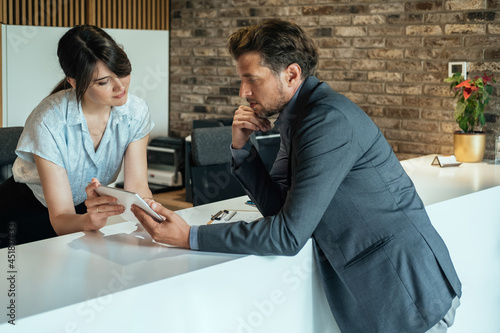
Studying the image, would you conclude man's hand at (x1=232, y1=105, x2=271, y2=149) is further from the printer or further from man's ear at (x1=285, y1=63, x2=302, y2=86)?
the printer

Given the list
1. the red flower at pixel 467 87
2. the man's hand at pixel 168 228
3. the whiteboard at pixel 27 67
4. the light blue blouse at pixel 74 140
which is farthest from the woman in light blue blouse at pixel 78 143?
the whiteboard at pixel 27 67

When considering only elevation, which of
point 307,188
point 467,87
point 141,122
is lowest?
point 307,188

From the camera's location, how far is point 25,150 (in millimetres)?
2211

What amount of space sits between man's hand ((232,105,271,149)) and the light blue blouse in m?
0.58

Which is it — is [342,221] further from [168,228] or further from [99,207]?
[99,207]

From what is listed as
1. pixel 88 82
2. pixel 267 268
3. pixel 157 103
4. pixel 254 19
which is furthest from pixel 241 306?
pixel 157 103

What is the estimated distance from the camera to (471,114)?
12.3ft

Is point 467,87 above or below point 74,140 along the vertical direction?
above

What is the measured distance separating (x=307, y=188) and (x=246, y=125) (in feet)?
1.64

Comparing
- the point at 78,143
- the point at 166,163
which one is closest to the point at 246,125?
the point at 78,143

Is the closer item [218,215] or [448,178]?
[218,215]

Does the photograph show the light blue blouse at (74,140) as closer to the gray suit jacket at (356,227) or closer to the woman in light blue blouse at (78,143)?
the woman in light blue blouse at (78,143)

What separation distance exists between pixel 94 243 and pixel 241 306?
0.49 m

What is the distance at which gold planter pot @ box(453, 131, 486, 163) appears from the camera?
369 cm
